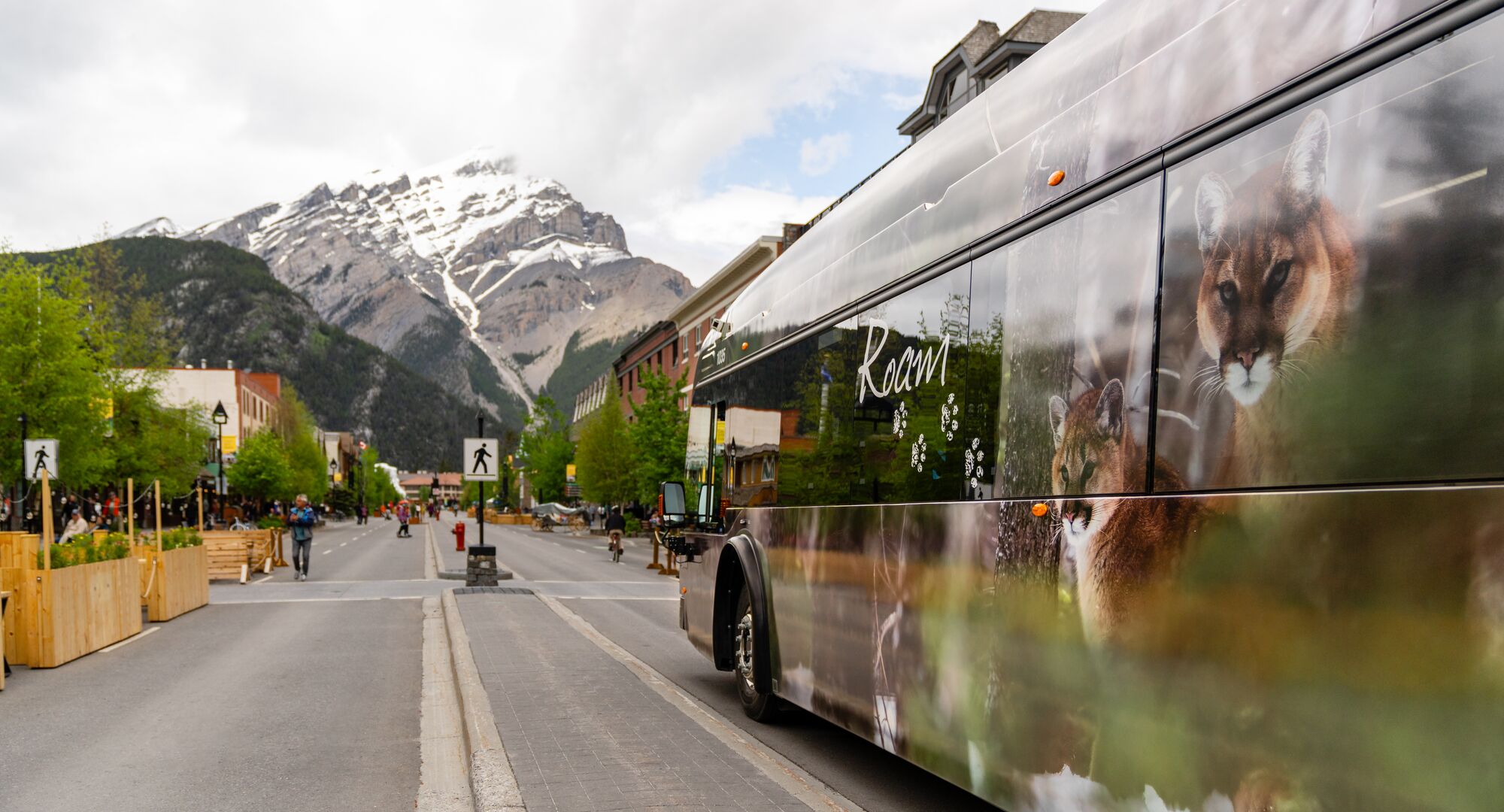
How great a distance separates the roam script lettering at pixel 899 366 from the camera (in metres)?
5.70

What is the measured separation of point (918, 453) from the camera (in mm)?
5855

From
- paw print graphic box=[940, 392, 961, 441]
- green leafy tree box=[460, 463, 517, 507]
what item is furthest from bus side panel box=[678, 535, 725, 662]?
green leafy tree box=[460, 463, 517, 507]

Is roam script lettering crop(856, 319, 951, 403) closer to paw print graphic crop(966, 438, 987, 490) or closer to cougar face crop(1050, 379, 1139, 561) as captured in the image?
paw print graphic crop(966, 438, 987, 490)

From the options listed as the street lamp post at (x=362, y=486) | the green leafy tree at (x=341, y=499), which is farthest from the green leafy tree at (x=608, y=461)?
the green leafy tree at (x=341, y=499)

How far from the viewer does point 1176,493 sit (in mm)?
3754

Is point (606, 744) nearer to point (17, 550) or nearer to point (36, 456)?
point (17, 550)

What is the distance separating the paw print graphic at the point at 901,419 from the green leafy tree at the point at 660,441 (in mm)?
39700

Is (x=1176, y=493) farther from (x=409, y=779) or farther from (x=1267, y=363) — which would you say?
(x=409, y=779)

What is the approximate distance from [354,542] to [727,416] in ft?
153

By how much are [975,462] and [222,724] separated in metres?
6.31

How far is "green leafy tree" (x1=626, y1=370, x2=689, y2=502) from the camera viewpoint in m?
46.8

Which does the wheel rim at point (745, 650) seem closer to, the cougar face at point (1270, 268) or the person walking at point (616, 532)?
the cougar face at point (1270, 268)

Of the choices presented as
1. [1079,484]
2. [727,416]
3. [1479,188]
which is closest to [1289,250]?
[1479,188]

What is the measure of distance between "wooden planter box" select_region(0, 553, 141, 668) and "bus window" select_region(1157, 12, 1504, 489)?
1148 centimetres
